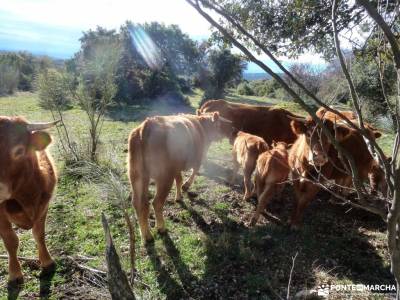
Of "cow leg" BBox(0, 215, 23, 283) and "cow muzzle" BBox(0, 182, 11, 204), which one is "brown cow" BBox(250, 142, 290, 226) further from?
"cow muzzle" BBox(0, 182, 11, 204)

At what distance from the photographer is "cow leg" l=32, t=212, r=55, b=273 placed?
411 centimetres

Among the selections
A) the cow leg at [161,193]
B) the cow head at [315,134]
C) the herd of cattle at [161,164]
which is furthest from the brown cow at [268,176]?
the cow leg at [161,193]

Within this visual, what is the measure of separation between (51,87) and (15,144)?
209 inches

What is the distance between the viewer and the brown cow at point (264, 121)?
27.8ft

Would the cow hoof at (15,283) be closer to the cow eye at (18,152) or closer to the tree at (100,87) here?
the cow eye at (18,152)

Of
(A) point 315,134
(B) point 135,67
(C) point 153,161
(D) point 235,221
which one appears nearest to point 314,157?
(A) point 315,134

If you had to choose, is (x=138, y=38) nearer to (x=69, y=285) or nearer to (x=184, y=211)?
(x=184, y=211)

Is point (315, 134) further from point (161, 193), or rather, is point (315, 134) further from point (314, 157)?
point (161, 193)

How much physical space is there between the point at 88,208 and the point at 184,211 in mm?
1712

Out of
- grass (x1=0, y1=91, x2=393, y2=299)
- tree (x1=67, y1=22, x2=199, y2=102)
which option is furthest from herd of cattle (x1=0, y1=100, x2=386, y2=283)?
tree (x1=67, y1=22, x2=199, y2=102)

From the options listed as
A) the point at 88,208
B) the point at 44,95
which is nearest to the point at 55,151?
the point at 44,95

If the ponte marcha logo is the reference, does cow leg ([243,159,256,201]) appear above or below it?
above

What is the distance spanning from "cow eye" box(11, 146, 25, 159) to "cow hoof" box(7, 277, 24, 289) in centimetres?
160

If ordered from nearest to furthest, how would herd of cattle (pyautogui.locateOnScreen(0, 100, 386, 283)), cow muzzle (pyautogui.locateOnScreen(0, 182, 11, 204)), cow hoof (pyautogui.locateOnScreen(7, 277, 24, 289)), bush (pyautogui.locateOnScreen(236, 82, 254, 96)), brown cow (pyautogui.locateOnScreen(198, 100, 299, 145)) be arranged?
cow muzzle (pyautogui.locateOnScreen(0, 182, 11, 204)) < herd of cattle (pyautogui.locateOnScreen(0, 100, 386, 283)) < cow hoof (pyautogui.locateOnScreen(7, 277, 24, 289)) < brown cow (pyautogui.locateOnScreen(198, 100, 299, 145)) < bush (pyautogui.locateOnScreen(236, 82, 254, 96))
